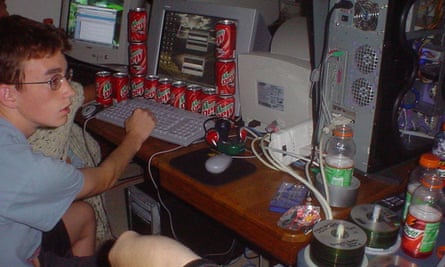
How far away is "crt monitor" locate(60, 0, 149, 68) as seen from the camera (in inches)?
84.4

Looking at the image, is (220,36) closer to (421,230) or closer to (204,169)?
(204,169)

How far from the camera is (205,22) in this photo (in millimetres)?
1761

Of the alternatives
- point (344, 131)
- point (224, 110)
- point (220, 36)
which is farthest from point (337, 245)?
point (220, 36)

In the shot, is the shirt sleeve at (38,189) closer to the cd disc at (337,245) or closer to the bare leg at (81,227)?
the bare leg at (81,227)

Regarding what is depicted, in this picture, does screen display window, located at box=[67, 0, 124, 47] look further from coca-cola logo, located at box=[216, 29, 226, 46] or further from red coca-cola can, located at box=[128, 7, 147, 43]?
coca-cola logo, located at box=[216, 29, 226, 46]

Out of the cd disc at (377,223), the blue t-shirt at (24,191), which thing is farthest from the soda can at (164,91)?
the cd disc at (377,223)

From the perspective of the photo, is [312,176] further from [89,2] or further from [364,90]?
[89,2]

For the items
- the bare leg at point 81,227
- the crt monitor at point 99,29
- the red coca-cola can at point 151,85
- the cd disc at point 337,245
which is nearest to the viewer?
the cd disc at point 337,245

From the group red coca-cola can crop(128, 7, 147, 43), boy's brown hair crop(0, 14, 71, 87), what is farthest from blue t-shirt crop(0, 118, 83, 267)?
red coca-cola can crop(128, 7, 147, 43)

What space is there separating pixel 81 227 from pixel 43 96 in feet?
2.21

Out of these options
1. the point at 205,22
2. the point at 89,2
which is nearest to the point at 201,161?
the point at 205,22

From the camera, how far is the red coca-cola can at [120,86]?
5.99ft

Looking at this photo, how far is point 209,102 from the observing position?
165 centimetres

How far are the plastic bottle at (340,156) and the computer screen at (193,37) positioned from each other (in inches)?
19.4
